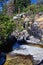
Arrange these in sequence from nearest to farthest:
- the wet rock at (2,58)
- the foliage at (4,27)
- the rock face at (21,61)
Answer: the rock face at (21,61) < the wet rock at (2,58) < the foliage at (4,27)

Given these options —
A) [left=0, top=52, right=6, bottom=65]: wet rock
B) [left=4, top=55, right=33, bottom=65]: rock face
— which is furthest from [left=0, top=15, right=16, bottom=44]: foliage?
[left=4, top=55, right=33, bottom=65]: rock face

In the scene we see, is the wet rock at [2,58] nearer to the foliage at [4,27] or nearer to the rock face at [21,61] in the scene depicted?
the rock face at [21,61]

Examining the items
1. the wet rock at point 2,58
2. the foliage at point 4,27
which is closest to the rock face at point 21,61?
the wet rock at point 2,58

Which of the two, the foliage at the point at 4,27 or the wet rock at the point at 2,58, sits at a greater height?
the foliage at the point at 4,27

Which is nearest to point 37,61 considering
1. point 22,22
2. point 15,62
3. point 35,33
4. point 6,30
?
point 15,62

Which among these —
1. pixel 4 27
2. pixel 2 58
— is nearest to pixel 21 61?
pixel 2 58

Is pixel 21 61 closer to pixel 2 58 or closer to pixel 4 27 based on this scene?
pixel 2 58

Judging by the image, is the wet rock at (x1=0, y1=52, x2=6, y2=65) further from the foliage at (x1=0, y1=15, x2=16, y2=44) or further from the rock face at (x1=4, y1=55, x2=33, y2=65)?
the foliage at (x1=0, y1=15, x2=16, y2=44)

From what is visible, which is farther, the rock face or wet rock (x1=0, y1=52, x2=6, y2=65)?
wet rock (x1=0, y1=52, x2=6, y2=65)

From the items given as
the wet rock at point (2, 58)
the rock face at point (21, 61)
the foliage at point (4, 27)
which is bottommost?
the wet rock at point (2, 58)

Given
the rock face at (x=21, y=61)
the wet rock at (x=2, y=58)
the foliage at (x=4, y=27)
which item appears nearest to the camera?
the rock face at (x=21, y=61)

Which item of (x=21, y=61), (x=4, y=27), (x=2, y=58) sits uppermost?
(x=4, y=27)

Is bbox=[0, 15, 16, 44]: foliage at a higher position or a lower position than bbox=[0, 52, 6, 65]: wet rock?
higher
